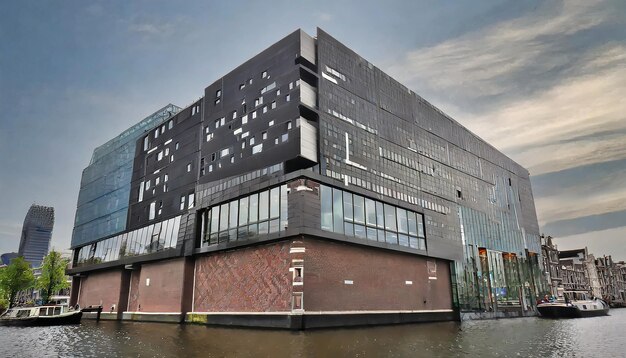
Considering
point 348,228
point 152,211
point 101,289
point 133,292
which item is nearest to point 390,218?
point 348,228

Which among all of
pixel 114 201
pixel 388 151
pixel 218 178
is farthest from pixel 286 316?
pixel 114 201

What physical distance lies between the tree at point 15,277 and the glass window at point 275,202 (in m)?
74.7

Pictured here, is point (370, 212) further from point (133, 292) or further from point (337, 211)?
point (133, 292)

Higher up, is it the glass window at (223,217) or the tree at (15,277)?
the glass window at (223,217)

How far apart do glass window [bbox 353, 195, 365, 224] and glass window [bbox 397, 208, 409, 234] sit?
6987 millimetres

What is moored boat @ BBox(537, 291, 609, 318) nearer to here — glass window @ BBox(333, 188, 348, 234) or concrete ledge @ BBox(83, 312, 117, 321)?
glass window @ BBox(333, 188, 348, 234)

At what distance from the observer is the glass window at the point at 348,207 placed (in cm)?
4200

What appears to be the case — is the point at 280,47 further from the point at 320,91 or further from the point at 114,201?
the point at 114,201

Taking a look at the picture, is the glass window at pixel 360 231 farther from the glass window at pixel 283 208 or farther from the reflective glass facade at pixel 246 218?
the reflective glass facade at pixel 246 218

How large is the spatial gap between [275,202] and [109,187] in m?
50.4

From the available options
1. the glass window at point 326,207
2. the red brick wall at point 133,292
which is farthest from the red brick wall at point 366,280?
the red brick wall at point 133,292

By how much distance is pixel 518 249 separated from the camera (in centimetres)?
8725

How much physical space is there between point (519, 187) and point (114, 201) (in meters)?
89.4

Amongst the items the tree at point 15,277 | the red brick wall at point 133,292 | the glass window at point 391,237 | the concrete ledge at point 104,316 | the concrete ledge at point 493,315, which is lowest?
the concrete ledge at point 493,315
